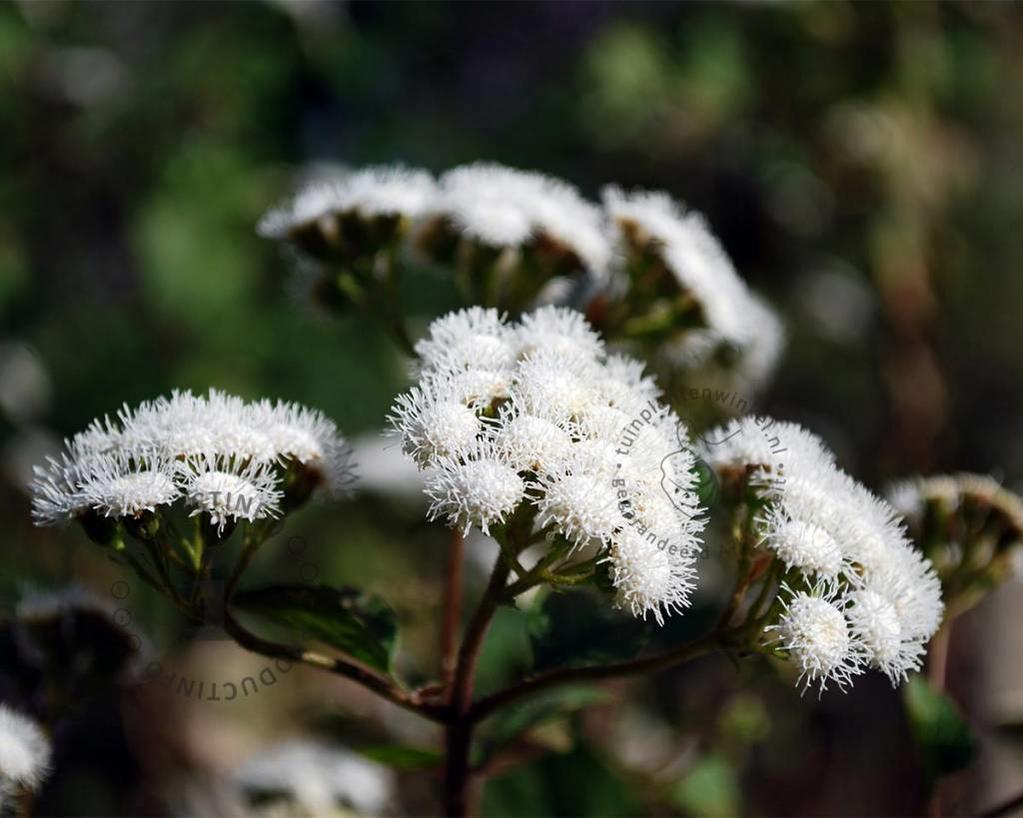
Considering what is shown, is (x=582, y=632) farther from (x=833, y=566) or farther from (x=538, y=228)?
(x=538, y=228)

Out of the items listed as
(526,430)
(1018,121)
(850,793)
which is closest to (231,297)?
(850,793)

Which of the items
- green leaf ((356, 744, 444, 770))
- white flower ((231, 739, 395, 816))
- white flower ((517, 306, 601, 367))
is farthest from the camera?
white flower ((231, 739, 395, 816))

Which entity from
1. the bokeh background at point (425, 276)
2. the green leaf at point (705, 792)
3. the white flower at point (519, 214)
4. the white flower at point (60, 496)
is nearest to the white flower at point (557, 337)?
the white flower at point (519, 214)

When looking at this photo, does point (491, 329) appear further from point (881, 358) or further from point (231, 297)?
point (881, 358)

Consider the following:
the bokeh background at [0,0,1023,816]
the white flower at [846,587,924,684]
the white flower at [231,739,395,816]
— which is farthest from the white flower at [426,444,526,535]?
the bokeh background at [0,0,1023,816]

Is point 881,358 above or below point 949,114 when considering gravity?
below

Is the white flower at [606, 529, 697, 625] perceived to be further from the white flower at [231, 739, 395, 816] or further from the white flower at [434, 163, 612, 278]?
the white flower at [231, 739, 395, 816]

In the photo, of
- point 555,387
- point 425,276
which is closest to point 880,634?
point 555,387
